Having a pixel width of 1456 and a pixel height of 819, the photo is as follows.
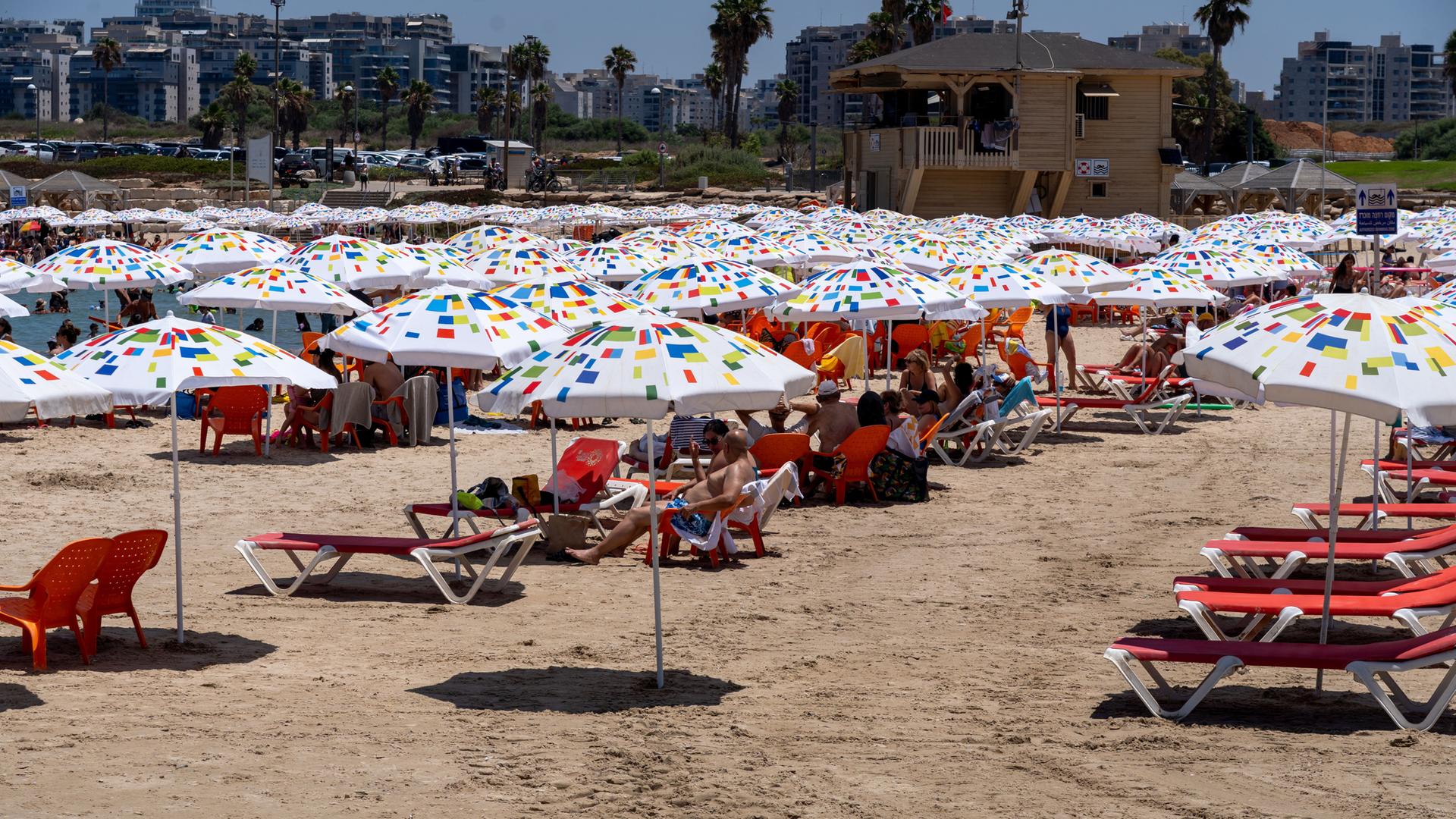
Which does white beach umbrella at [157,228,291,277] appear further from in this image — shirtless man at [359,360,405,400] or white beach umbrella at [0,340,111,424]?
white beach umbrella at [0,340,111,424]

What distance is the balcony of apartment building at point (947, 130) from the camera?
161 feet

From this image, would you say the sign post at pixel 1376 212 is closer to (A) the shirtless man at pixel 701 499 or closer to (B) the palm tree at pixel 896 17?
(A) the shirtless man at pixel 701 499

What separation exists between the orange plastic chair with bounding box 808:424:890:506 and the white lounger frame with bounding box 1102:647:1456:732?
5.31 m

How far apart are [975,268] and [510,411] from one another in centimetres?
920

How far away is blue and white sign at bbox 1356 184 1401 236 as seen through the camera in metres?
14.7

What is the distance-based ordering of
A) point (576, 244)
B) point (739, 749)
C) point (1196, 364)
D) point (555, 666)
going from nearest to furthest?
point (739, 749), point (1196, 364), point (555, 666), point (576, 244)

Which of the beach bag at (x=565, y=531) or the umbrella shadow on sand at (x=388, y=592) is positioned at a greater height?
the beach bag at (x=565, y=531)

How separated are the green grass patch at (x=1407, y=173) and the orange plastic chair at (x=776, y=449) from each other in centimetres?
6460

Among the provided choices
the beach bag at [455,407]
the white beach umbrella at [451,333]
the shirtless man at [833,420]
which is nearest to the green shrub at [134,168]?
the beach bag at [455,407]

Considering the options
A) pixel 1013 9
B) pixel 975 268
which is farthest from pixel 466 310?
pixel 1013 9

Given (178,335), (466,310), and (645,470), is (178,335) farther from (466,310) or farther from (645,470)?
(645,470)

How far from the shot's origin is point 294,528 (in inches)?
450

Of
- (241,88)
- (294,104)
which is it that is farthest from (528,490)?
(241,88)

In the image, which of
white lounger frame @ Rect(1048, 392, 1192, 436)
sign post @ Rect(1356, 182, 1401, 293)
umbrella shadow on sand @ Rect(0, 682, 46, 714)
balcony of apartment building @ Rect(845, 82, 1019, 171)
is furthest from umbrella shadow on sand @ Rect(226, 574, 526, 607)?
balcony of apartment building @ Rect(845, 82, 1019, 171)
